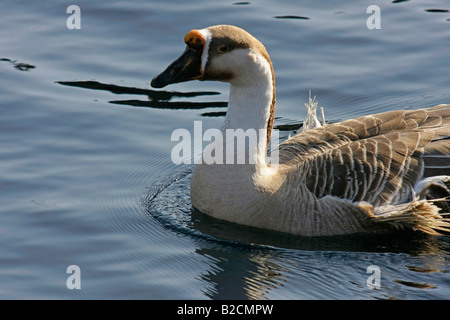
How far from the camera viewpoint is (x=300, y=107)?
11500 millimetres

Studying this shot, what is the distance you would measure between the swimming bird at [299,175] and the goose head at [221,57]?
0.01 metres

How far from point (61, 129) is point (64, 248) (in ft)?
9.69

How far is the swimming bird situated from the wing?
0.03ft

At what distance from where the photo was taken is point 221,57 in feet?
27.0

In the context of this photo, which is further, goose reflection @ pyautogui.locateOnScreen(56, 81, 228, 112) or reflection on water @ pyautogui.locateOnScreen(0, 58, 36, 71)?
reflection on water @ pyautogui.locateOnScreen(0, 58, 36, 71)

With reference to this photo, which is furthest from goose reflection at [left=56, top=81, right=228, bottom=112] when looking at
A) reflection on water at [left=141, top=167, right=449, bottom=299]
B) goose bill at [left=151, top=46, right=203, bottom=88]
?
goose bill at [left=151, top=46, right=203, bottom=88]

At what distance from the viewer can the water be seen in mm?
7664

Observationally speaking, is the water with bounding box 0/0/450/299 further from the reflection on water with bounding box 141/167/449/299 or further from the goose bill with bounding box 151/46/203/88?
the goose bill with bounding box 151/46/203/88

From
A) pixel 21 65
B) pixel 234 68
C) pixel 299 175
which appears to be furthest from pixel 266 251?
pixel 21 65

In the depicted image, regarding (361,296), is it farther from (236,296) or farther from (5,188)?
(5,188)

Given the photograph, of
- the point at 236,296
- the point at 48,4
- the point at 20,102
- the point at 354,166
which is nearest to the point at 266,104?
the point at 354,166

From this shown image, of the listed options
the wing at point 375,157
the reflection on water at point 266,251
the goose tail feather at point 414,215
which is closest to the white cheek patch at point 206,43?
the wing at point 375,157

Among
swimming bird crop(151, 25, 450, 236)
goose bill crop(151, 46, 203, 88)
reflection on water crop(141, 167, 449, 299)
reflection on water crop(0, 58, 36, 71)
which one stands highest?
reflection on water crop(0, 58, 36, 71)
